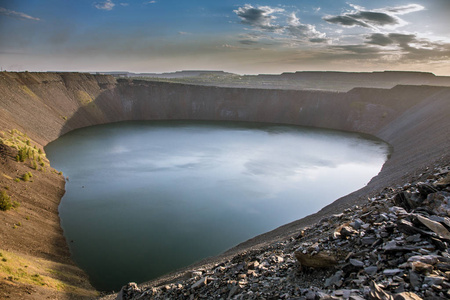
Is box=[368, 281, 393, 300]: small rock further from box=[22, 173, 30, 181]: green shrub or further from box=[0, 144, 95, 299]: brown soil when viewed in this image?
box=[22, 173, 30, 181]: green shrub

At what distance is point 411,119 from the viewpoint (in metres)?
38.8

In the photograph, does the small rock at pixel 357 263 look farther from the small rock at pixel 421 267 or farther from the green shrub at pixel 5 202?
the green shrub at pixel 5 202

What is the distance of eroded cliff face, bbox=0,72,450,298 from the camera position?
3400cm

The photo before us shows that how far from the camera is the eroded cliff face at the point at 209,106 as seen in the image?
3400 centimetres

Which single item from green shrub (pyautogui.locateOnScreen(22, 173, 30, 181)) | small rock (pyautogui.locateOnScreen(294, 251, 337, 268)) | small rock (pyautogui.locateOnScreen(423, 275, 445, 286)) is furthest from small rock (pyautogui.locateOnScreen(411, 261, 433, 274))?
green shrub (pyautogui.locateOnScreen(22, 173, 30, 181))

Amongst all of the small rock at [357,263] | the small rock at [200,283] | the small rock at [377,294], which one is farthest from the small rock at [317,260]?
the small rock at [200,283]

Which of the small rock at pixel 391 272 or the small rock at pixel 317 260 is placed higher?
the small rock at pixel 391 272

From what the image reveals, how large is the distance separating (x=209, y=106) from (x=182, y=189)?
126ft

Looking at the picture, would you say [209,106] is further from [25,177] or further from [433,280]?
[433,280]

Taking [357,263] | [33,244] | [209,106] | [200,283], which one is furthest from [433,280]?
[209,106]

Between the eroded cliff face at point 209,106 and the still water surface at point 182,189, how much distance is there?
3.82 metres

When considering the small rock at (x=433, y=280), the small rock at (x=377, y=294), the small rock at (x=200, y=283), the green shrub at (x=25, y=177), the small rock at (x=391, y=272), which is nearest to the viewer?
the small rock at (x=377, y=294)

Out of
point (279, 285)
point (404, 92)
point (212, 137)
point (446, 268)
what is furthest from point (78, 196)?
point (404, 92)

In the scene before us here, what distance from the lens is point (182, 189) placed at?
21.3m
